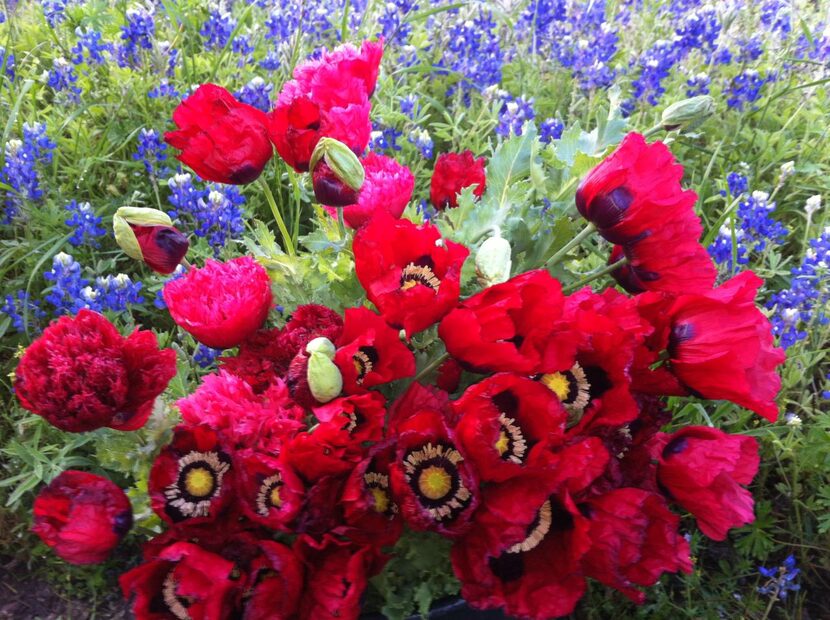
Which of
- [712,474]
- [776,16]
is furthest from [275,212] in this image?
[776,16]

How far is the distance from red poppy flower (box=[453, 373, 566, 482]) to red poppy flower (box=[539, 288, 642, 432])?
1.4 inches

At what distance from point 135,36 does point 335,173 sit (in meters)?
1.19

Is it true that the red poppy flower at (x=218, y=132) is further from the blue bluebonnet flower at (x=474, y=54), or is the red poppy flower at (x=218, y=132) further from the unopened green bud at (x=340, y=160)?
the blue bluebonnet flower at (x=474, y=54)

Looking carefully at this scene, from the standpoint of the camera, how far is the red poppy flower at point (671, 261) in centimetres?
78

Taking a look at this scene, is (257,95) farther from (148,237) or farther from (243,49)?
(148,237)

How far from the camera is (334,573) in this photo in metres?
0.71

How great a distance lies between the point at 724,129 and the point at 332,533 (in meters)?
1.87

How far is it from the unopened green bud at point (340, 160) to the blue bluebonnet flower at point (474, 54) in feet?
4.23

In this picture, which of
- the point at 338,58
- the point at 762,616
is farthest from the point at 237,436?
the point at 762,616

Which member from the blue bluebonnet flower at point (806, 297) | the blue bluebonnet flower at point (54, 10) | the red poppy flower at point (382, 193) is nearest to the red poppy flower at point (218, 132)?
the red poppy flower at point (382, 193)

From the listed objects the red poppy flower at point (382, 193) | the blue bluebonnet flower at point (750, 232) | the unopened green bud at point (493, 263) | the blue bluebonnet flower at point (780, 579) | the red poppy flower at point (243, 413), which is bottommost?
the blue bluebonnet flower at point (780, 579)

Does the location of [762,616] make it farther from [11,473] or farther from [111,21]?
[111,21]

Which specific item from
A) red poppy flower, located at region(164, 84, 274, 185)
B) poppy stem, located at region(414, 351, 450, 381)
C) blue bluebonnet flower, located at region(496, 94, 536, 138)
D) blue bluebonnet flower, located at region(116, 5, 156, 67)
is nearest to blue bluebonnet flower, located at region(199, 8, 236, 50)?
blue bluebonnet flower, located at region(116, 5, 156, 67)

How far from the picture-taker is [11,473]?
1.37m
